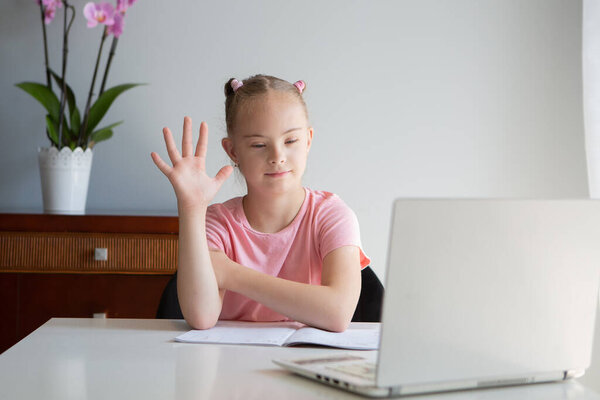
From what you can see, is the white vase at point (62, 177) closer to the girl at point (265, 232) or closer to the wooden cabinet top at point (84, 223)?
the wooden cabinet top at point (84, 223)

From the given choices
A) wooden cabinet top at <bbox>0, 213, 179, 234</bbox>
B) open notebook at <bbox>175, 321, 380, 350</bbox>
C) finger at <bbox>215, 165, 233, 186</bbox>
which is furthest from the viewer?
wooden cabinet top at <bbox>0, 213, 179, 234</bbox>

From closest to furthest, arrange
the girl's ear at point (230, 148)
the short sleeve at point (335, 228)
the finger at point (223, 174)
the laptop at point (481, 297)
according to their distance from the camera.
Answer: the laptop at point (481, 297) → the finger at point (223, 174) → the short sleeve at point (335, 228) → the girl's ear at point (230, 148)

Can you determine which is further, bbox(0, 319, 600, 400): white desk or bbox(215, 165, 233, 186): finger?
bbox(215, 165, 233, 186): finger

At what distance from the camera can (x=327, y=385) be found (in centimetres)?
81

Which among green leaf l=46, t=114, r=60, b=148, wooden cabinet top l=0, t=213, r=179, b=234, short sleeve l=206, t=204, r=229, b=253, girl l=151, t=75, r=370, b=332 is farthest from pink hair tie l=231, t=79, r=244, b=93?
green leaf l=46, t=114, r=60, b=148

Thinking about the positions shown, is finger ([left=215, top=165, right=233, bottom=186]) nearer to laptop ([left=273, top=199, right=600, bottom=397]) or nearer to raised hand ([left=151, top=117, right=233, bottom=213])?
raised hand ([left=151, top=117, right=233, bottom=213])

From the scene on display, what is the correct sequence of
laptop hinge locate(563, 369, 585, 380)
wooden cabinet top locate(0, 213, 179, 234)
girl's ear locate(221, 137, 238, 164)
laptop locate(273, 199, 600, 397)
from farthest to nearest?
wooden cabinet top locate(0, 213, 179, 234) < girl's ear locate(221, 137, 238, 164) < laptop hinge locate(563, 369, 585, 380) < laptop locate(273, 199, 600, 397)

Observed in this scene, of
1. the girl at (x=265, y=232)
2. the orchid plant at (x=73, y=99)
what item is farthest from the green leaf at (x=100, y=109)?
the girl at (x=265, y=232)

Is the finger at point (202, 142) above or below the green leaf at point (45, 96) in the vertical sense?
below

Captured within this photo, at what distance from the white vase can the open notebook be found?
1213 millimetres

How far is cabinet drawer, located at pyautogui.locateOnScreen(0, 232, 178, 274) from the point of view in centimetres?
212

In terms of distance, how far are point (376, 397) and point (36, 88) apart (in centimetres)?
192

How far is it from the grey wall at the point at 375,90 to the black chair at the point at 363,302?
3.52 feet

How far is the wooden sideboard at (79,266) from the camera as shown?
83.4 inches
